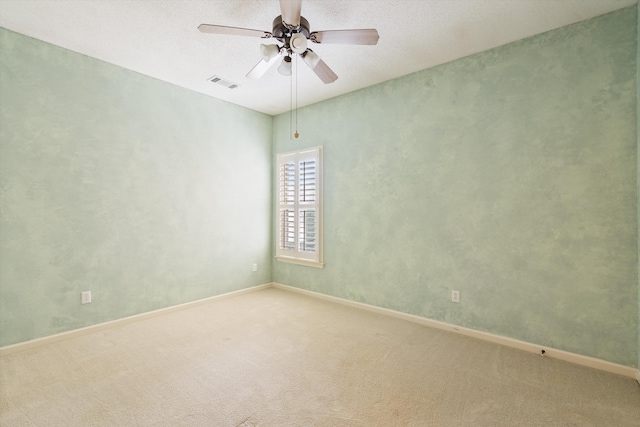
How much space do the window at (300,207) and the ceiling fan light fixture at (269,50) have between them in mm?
2092

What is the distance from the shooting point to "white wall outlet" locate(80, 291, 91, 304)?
309 centimetres

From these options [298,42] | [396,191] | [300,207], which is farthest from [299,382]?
[300,207]

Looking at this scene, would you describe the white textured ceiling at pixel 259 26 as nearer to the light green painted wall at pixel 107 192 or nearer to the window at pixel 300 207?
the light green painted wall at pixel 107 192

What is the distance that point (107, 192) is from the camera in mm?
3275

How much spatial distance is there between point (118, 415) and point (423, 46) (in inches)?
148

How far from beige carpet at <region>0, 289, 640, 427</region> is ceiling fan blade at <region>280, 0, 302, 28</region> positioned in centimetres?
251

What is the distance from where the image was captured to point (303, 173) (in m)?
4.58

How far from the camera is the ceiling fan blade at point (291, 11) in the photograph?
185cm

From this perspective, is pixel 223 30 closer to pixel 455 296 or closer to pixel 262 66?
pixel 262 66

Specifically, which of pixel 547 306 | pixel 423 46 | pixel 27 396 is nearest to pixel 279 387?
pixel 27 396

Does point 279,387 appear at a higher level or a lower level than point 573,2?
lower

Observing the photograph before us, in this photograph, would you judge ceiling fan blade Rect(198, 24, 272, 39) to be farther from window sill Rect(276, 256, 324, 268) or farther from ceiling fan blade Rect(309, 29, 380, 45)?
window sill Rect(276, 256, 324, 268)

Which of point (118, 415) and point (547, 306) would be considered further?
point (547, 306)

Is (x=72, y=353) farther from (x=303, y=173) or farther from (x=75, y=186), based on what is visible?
(x=303, y=173)
